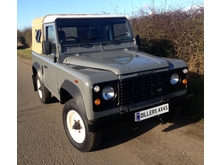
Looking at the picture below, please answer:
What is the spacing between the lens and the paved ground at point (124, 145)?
317cm

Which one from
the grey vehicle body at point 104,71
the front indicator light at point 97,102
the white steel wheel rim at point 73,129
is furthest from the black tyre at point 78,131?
the front indicator light at point 97,102

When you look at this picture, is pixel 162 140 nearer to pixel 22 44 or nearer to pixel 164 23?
pixel 164 23

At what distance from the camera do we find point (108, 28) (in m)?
4.46

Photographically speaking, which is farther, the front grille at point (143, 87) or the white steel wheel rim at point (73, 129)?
the white steel wheel rim at point (73, 129)

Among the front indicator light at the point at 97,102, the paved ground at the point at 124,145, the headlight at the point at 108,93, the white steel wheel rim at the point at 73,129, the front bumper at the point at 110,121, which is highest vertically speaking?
the headlight at the point at 108,93

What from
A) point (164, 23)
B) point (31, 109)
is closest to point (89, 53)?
point (31, 109)

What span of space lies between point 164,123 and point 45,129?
2331 millimetres

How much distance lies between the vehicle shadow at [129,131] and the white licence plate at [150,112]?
2.28ft

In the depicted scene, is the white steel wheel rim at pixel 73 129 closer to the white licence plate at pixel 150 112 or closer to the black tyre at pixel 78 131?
the black tyre at pixel 78 131

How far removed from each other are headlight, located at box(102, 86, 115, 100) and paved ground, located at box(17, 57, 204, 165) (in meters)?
0.93

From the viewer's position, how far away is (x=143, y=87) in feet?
10.7

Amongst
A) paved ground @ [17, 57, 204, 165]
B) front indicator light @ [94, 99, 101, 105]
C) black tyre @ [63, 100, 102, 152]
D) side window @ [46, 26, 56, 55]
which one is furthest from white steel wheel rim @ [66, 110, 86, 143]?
side window @ [46, 26, 56, 55]

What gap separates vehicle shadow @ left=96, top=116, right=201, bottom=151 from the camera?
3.70 m

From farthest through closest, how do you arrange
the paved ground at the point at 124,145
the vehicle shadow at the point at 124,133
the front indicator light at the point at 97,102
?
the vehicle shadow at the point at 124,133, the paved ground at the point at 124,145, the front indicator light at the point at 97,102
